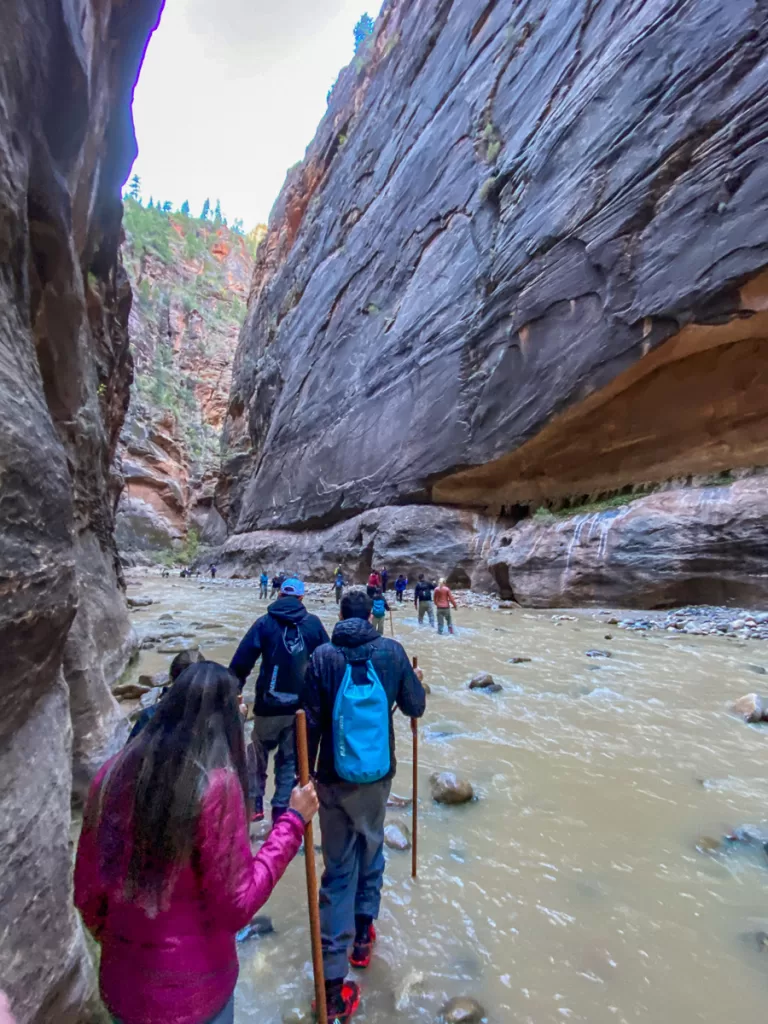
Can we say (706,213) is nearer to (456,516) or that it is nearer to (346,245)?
(456,516)

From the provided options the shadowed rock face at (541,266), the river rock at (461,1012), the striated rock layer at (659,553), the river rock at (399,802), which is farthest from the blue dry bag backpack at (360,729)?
the shadowed rock face at (541,266)

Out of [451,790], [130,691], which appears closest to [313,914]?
[451,790]

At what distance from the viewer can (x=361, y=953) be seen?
2229mm

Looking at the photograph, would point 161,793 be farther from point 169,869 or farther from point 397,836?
point 397,836

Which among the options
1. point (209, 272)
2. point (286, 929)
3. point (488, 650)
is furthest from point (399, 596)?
point (209, 272)

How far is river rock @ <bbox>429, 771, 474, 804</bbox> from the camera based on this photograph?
3.54 metres

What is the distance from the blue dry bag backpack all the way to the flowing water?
2.98ft

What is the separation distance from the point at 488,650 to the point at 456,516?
373 inches

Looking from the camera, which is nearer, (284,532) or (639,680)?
(639,680)

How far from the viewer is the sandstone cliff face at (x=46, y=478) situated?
167 cm

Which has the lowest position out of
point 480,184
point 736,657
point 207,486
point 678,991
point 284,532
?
point 678,991

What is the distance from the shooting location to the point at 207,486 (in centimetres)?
4656

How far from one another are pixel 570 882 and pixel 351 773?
160 centimetres

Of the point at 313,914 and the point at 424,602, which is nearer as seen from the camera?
the point at 313,914
